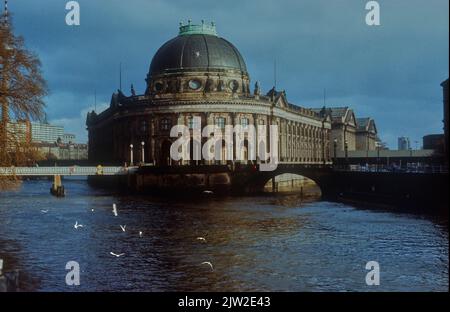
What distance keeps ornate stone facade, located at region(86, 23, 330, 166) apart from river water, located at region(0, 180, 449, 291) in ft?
138

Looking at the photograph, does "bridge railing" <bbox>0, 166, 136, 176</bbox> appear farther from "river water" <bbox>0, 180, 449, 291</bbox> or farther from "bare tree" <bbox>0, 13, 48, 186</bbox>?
"bare tree" <bbox>0, 13, 48, 186</bbox>

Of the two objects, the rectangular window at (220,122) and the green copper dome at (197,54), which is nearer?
the rectangular window at (220,122)

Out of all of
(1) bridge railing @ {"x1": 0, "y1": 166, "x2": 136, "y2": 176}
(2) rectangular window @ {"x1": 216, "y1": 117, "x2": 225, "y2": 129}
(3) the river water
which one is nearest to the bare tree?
(3) the river water

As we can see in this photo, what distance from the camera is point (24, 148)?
98.0 feet

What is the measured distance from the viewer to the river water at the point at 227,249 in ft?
75.6

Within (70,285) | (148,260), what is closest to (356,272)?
(148,260)

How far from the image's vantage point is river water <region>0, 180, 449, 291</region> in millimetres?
23041

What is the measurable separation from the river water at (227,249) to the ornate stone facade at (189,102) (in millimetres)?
42047

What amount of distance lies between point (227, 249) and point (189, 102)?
63081 mm

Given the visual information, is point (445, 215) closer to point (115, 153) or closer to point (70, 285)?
point (70, 285)

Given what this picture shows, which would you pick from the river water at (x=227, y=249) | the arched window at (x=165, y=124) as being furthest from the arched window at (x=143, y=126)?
the river water at (x=227, y=249)

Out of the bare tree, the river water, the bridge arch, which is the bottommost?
the river water

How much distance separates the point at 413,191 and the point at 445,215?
6.77 metres

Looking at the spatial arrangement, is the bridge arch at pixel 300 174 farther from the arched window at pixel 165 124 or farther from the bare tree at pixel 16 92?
the bare tree at pixel 16 92
